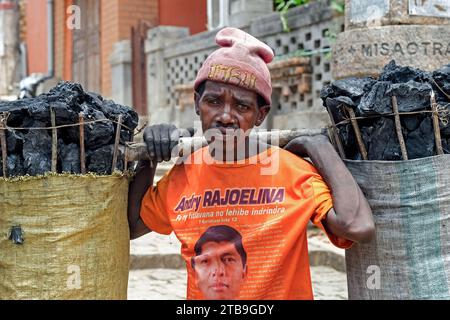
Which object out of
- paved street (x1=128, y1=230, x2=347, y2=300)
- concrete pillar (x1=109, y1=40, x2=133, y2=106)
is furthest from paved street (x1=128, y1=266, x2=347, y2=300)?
concrete pillar (x1=109, y1=40, x2=133, y2=106)

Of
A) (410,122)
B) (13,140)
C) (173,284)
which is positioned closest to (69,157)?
(13,140)

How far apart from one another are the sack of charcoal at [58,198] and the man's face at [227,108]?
1.19ft

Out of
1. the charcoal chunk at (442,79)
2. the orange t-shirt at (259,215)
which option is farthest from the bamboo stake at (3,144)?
the charcoal chunk at (442,79)

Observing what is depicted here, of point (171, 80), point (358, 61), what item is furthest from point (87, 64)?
point (358, 61)

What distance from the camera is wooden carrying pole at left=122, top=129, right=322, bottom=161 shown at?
2.51 metres

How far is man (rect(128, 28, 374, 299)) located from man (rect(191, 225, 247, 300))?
0.02m

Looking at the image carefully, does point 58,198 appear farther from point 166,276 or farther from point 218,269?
point 166,276

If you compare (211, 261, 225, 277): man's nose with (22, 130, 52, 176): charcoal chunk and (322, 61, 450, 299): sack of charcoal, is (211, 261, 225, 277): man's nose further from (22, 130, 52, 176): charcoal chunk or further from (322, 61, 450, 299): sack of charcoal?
(22, 130, 52, 176): charcoal chunk

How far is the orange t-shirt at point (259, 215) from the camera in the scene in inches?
92.3

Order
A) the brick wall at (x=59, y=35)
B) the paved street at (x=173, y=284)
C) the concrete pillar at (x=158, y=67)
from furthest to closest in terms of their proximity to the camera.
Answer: the brick wall at (x=59, y=35)
the concrete pillar at (x=158, y=67)
the paved street at (x=173, y=284)

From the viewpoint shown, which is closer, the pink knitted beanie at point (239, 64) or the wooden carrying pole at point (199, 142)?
the pink knitted beanie at point (239, 64)

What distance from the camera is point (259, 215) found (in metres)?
2.38

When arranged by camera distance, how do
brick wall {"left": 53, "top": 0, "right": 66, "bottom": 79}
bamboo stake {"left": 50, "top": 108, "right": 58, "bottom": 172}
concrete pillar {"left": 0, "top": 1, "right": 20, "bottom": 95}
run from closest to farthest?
bamboo stake {"left": 50, "top": 108, "right": 58, "bottom": 172} → brick wall {"left": 53, "top": 0, "right": 66, "bottom": 79} → concrete pillar {"left": 0, "top": 1, "right": 20, "bottom": 95}

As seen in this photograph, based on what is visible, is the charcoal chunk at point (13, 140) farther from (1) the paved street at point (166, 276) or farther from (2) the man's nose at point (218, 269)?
(1) the paved street at point (166, 276)
